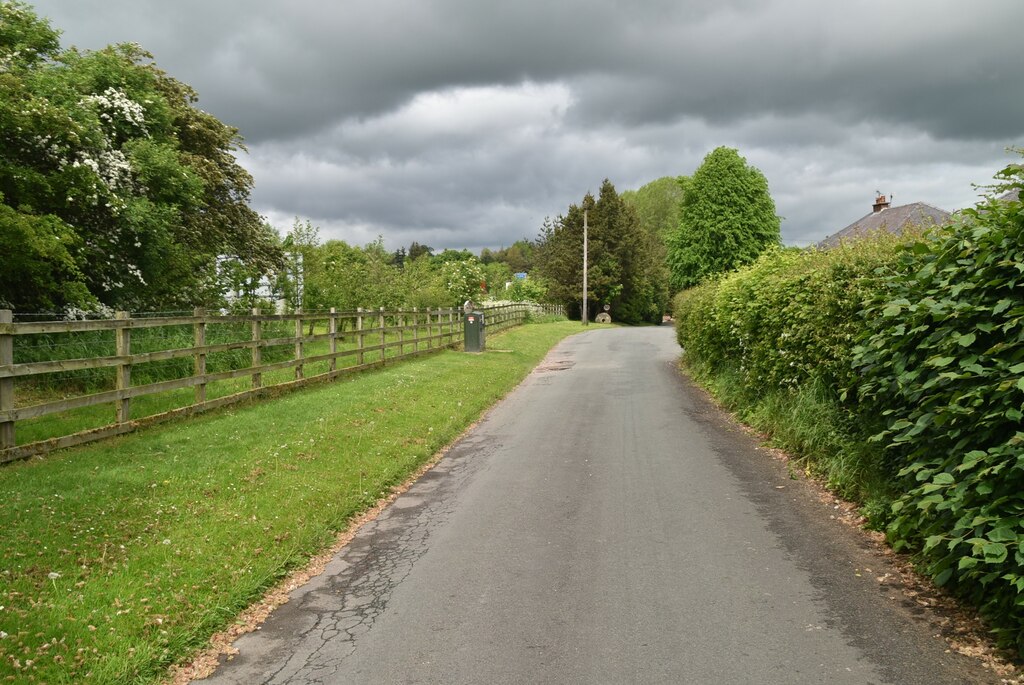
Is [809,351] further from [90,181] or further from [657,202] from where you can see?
[657,202]

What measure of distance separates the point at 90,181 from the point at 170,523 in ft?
29.0

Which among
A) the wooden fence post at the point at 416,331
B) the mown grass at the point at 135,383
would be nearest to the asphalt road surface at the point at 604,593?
the mown grass at the point at 135,383

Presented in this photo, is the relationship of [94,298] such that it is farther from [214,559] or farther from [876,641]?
[876,641]

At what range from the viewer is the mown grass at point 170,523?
4.14 metres

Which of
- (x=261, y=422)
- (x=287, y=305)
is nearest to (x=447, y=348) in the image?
(x=287, y=305)

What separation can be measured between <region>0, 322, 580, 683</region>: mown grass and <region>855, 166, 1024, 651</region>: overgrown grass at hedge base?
448cm

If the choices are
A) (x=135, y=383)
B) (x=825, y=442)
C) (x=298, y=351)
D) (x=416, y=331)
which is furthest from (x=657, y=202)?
(x=825, y=442)

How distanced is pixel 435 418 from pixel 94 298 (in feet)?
20.3

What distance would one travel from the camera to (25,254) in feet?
34.2

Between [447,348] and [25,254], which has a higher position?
[25,254]

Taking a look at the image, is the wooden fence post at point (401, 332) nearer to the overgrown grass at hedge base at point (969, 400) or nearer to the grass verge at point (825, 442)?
the grass verge at point (825, 442)

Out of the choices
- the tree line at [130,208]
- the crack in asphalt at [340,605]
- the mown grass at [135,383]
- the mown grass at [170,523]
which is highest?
the tree line at [130,208]

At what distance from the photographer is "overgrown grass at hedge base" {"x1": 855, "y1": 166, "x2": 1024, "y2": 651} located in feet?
12.9

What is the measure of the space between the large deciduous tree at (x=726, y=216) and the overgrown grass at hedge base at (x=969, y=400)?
1998 inches
